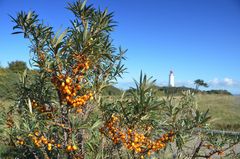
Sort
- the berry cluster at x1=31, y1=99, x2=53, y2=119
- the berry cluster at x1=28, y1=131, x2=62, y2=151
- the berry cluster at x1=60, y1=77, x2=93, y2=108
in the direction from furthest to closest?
the berry cluster at x1=31, y1=99, x2=53, y2=119 < the berry cluster at x1=28, y1=131, x2=62, y2=151 < the berry cluster at x1=60, y1=77, x2=93, y2=108

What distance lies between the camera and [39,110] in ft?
9.54

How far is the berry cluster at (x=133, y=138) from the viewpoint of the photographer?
2.64 metres

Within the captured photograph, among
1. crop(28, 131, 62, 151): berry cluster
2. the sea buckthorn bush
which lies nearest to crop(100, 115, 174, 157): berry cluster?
the sea buckthorn bush

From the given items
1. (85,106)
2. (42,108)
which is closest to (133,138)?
(85,106)

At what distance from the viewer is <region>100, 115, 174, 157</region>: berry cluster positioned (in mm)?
2645

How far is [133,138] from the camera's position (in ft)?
8.70

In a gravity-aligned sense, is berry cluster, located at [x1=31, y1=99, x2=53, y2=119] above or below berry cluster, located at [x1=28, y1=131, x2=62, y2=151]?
above

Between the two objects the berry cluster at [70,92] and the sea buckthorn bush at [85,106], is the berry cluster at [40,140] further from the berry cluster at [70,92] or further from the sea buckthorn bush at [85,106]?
the berry cluster at [70,92]

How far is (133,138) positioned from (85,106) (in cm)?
51

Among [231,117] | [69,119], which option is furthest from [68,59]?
[231,117]

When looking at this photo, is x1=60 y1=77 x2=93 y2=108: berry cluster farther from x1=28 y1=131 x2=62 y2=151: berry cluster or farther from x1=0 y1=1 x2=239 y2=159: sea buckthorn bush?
x1=28 y1=131 x2=62 y2=151: berry cluster

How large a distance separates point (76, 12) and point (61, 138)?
3.76 ft

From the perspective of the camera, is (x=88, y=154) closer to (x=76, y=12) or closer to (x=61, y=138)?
(x=61, y=138)

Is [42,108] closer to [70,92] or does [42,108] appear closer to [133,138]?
[70,92]
